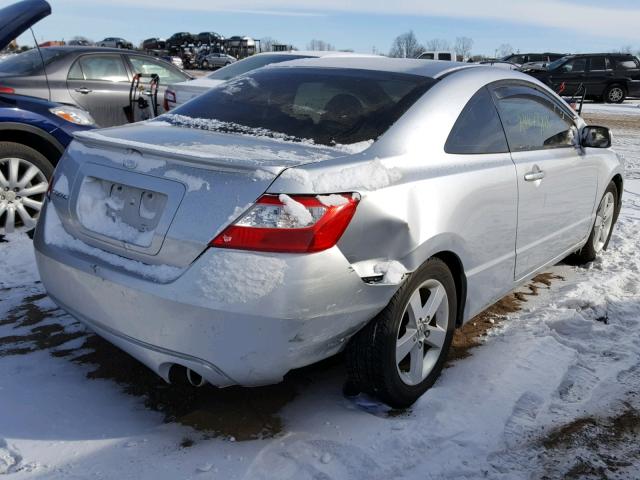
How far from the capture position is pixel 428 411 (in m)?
2.90

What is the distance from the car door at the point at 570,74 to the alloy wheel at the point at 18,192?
21609 mm

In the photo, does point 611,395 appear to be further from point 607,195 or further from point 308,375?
point 607,195

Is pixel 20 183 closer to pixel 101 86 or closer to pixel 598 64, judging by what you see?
pixel 101 86

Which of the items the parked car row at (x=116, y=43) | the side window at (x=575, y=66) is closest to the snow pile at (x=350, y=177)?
the side window at (x=575, y=66)

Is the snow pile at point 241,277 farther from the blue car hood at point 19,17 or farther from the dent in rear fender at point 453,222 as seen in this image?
the blue car hood at point 19,17

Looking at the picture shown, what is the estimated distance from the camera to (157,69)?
912cm

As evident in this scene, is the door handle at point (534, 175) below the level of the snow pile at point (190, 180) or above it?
below

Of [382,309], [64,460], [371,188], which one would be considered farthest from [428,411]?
[64,460]

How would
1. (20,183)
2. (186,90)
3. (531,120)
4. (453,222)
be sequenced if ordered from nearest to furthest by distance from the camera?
1. (453,222)
2. (531,120)
3. (20,183)
4. (186,90)

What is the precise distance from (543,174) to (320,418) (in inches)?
77.4

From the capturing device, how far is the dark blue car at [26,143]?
4.89 meters

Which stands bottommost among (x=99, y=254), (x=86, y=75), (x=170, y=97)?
(x=99, y=254)

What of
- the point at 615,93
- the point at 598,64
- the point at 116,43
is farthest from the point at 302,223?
the point at 116,43

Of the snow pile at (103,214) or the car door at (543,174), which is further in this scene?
the car door at (543,174)
